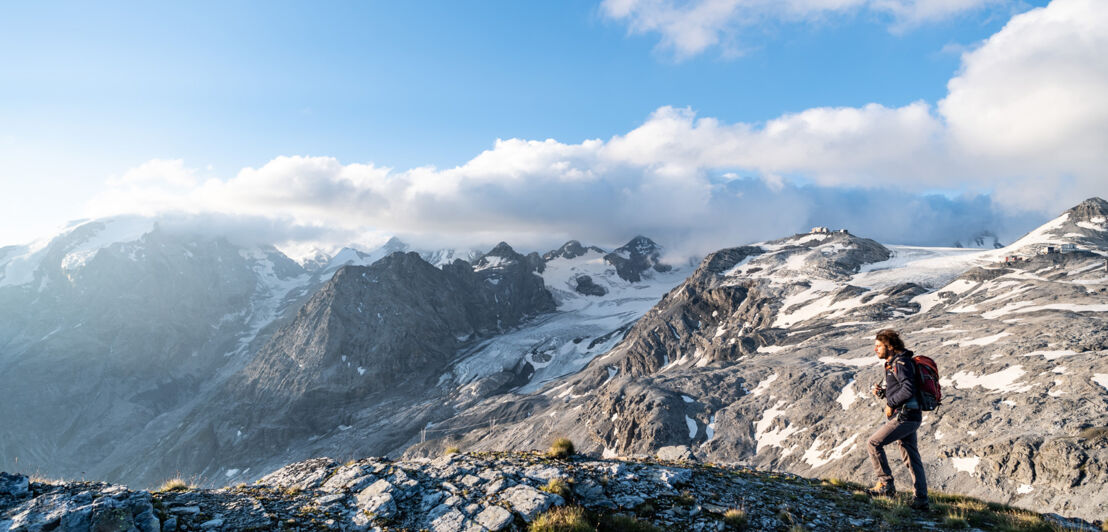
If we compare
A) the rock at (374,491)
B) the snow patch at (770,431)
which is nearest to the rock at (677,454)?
the rock at (374,491)

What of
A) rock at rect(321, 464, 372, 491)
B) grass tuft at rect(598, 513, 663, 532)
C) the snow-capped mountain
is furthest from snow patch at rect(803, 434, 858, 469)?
rock at rect(321, 464, 372, 491)

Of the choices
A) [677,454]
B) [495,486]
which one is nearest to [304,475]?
[495,486]

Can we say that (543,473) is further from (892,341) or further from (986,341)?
(986,341)

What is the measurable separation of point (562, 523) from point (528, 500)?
56.2 inches

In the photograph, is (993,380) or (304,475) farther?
(993,380)

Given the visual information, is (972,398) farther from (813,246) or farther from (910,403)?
(813,246)

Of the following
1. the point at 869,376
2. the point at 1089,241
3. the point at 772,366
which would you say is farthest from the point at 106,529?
the point at 1089,241

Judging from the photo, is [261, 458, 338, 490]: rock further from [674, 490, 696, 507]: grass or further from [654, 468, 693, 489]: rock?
[674, 490, 696, 507]: grass

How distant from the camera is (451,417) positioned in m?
158

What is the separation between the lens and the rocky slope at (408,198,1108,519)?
115ft

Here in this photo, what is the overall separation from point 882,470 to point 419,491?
35.2 ft

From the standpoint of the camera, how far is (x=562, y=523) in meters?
9.05

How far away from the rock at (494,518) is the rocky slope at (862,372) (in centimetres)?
3166

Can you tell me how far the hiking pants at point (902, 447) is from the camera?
1098 cm
